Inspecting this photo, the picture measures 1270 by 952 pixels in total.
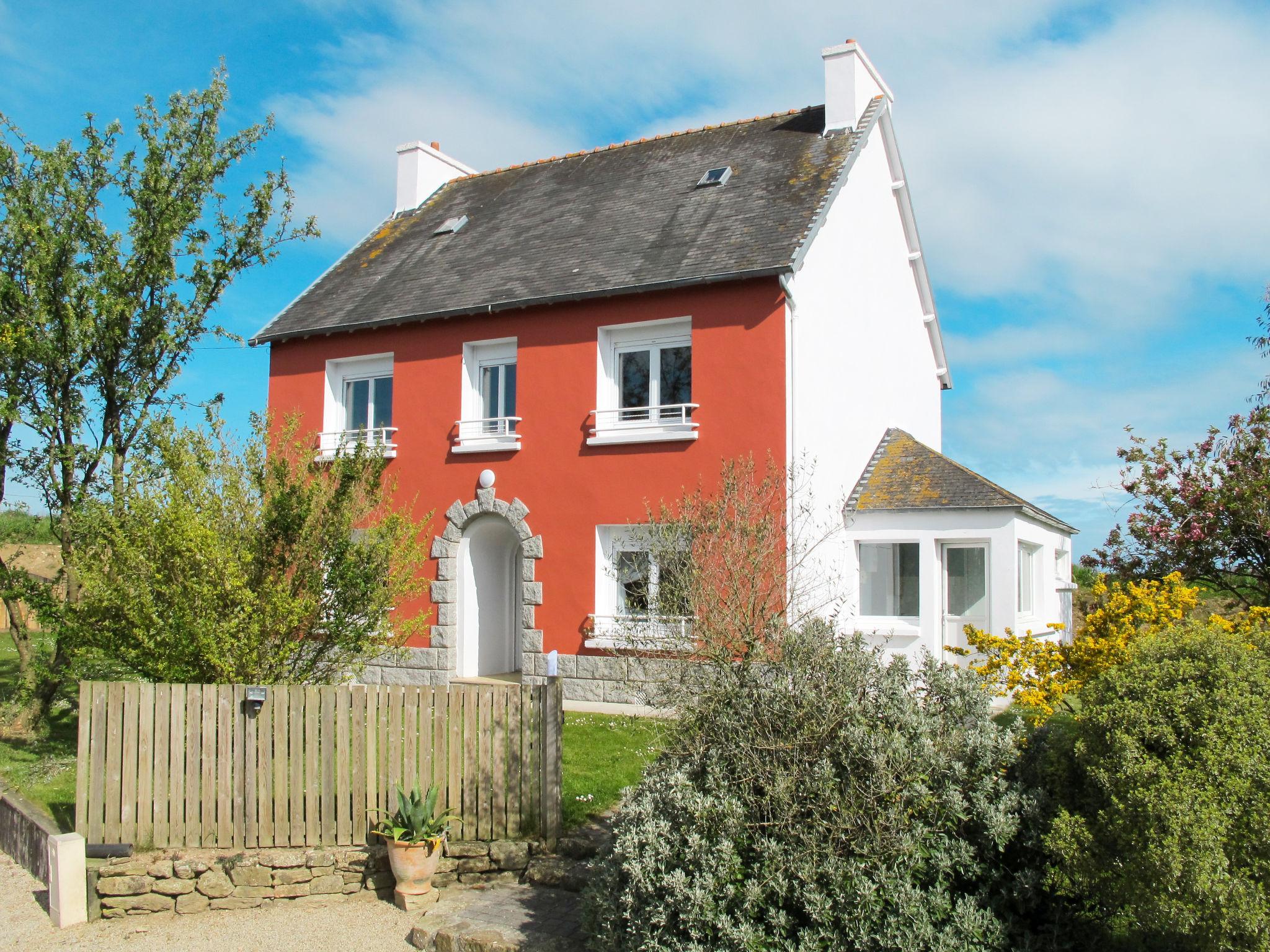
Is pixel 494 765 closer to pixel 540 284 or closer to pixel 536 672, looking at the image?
pixel 536 672

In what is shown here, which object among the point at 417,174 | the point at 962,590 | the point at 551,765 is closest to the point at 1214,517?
the point at 962,590

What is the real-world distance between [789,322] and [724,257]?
1.41 metres

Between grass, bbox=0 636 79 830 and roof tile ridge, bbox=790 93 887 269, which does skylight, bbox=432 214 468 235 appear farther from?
grass, bbox=0 636 79 830

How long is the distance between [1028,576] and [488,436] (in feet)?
29.9

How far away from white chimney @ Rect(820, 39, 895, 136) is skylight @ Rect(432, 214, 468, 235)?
7.00 metres

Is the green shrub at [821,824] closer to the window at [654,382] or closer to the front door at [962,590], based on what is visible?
the window at [654,382]

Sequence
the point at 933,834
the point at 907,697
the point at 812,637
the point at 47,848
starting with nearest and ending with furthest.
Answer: the point at 933,834, the point at 907,697, the point at 812,637, the point at 47,848

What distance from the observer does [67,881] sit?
7102 millimetres

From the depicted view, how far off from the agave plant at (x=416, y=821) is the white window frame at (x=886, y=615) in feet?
29.5

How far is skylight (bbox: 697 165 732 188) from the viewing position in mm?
16844

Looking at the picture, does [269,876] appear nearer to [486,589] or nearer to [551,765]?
[551,765]

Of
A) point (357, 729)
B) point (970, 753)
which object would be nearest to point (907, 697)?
point (970, 753)

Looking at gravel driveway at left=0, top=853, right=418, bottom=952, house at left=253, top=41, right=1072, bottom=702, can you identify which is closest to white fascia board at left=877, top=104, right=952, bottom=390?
house at left=253, top=41, right=1072, bottom=702

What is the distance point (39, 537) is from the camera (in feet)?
107
